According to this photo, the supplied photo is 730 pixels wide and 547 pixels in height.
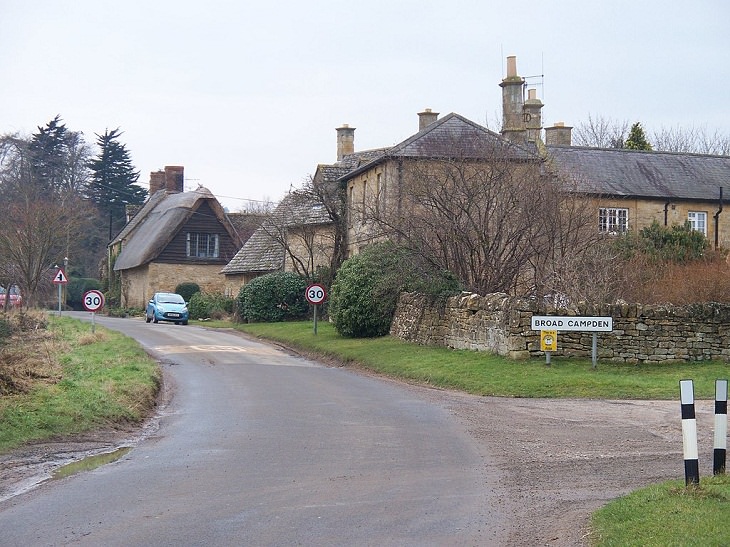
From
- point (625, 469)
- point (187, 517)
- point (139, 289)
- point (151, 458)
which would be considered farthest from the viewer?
point (139, 289)

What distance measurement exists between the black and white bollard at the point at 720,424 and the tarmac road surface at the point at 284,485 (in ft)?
6.82

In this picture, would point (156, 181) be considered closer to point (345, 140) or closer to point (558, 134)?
point (345, 140)

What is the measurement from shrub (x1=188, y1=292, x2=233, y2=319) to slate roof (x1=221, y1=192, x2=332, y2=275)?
1901 mm

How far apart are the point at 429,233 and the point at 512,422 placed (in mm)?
13791

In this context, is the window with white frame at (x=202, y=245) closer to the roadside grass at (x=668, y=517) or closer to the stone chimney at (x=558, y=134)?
the stone chimney at (x=558, y=134)

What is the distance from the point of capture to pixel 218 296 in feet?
182

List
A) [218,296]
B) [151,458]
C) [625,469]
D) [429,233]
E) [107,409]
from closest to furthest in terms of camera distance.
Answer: [625,469], [151,458], [107,409], [429,233], [218,296]

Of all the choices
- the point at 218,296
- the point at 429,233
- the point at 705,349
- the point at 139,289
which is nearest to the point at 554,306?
the point at 705,349

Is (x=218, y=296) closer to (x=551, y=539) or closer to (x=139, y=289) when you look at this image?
(x=139, y=289)

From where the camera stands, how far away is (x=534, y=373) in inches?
835

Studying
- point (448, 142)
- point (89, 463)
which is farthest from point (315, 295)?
point (89, 463)

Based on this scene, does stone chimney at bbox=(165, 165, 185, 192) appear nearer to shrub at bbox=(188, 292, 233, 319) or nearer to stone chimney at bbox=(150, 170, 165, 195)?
stone chimney at bbox=(150, 170, 165, 195)

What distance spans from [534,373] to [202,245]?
149ft

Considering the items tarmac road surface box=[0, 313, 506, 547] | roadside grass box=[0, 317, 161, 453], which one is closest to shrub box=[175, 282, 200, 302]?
roadside grass box=[0, 317, 161, 453]
